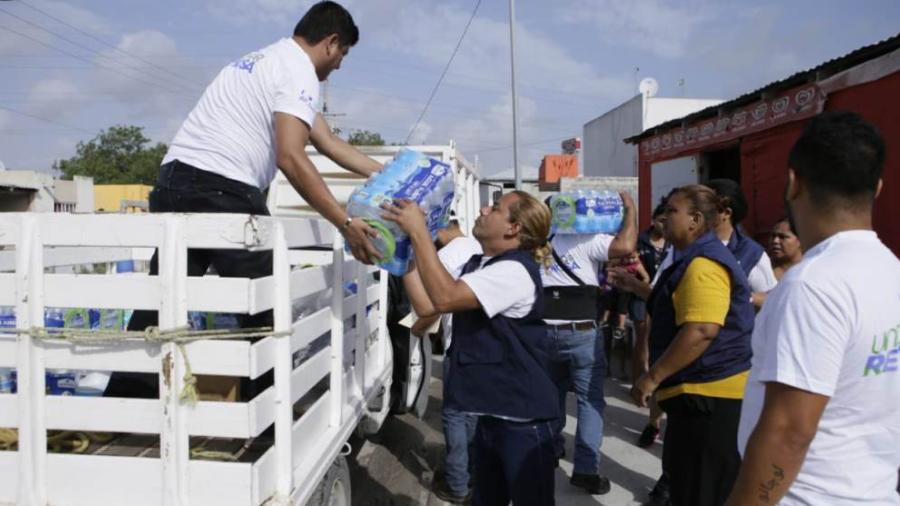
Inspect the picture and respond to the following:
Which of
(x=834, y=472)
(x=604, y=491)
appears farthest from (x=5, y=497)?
(x=604, y=491)

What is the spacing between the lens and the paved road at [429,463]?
405 cm

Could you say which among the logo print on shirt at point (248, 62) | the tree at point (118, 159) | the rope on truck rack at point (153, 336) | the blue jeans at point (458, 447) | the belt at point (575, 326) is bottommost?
the blue jeans at point (458, 447)

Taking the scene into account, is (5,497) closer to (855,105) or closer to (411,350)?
(411,350)

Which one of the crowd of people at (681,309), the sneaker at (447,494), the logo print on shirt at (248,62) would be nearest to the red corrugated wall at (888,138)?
the crowd of people at (681,309)

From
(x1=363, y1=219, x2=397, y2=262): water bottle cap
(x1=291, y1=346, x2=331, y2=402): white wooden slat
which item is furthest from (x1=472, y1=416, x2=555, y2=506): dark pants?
(x1=363, y1=219, x2=397, y2=262): water bottle cap

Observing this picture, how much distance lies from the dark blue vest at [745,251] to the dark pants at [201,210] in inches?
104

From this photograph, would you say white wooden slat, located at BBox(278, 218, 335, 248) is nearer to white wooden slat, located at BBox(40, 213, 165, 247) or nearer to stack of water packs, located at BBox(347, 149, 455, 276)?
stack of water packs, located at BBox(347, 149, 455, 276)

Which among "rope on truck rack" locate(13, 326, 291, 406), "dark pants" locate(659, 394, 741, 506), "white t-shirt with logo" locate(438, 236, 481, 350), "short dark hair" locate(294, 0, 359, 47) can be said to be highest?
"short dark hair" locate(294, 0, 359, 47)

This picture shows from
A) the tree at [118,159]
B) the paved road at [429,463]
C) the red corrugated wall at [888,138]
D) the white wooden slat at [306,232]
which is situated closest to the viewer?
the white wooden slat at [306,232]

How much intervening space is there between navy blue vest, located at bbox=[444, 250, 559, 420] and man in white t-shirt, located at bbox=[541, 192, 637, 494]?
1.55 metres

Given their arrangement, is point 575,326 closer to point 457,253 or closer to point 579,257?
point 579,257

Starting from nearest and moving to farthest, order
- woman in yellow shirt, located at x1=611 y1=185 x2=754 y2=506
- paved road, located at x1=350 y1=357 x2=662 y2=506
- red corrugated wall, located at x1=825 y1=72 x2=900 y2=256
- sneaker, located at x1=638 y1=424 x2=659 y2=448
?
woman in yellow shirt, located at x1=611 y1=185 x2=754 y2=506 < paved road, located at x1=350 y1=357 x2=662 y2=506 < sneaker, located at x1=638 y1=424 x2=659 y2=448 < red corrugated wall, located at x1=825 y1=72 x2=900 y2=256

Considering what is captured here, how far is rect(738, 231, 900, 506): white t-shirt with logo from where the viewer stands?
130 cm

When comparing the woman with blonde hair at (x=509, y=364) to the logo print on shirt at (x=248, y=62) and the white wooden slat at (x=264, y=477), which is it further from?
the logo print on shirt at (x=248, y=62)
